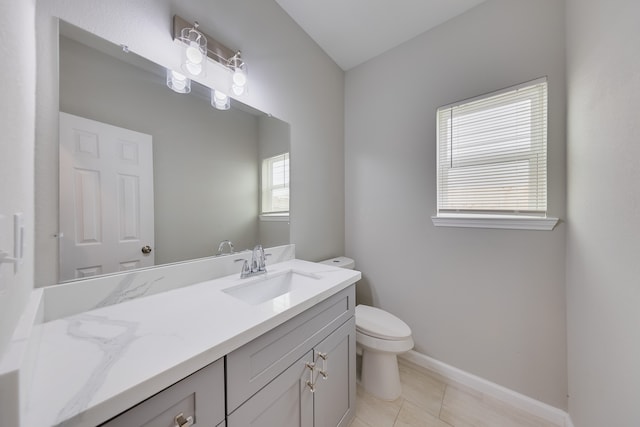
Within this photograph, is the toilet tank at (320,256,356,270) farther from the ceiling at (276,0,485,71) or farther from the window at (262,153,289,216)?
the ceiling at (276,0,485,71)

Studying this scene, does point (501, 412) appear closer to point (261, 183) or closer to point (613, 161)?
point (613, 161)

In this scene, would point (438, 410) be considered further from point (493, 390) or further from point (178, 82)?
point (178, 82)

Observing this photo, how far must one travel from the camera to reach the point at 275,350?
78 centimetres

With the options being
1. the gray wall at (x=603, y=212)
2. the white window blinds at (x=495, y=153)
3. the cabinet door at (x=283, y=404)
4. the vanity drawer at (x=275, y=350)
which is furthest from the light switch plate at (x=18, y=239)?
the white window blinds at (x=495, y=153)

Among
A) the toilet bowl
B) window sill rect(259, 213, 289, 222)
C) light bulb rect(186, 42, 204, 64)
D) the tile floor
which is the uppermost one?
light bulb rect(186, 42, 204, 64)

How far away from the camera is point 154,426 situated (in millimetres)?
499

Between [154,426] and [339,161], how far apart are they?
2.00 metres

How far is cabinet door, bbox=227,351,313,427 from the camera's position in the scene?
691mm

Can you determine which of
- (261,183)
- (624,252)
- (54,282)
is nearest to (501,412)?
(624,252)

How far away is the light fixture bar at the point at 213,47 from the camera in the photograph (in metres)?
1.02

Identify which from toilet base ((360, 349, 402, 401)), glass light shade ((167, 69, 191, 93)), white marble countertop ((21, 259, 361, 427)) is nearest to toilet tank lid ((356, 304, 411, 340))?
toilet base ((360, 349, 402, 401))

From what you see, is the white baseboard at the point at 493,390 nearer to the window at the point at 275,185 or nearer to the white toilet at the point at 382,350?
the white toilet at the point at 382,350

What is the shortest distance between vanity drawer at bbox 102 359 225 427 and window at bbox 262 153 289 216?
969 millimetres

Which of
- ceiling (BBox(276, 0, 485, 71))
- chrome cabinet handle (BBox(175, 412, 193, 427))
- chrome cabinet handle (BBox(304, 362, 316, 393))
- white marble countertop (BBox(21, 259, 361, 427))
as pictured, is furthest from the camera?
ceiling (BBox(276, 0, 485, 71))
